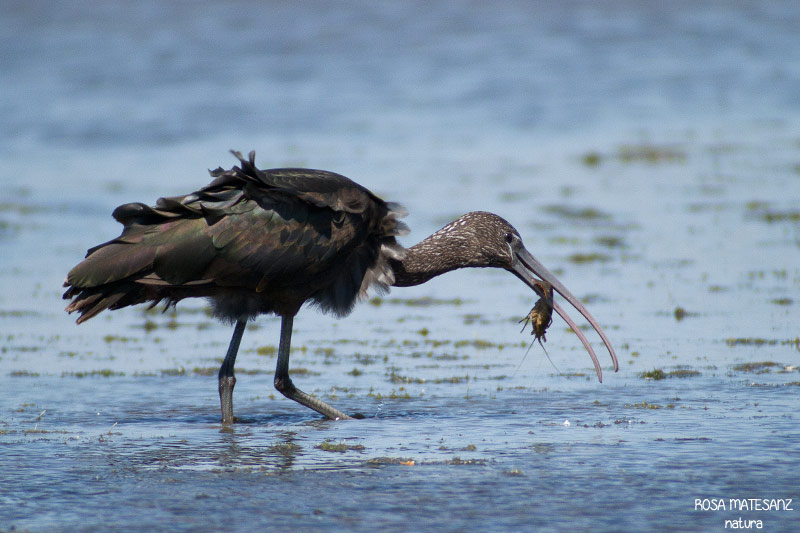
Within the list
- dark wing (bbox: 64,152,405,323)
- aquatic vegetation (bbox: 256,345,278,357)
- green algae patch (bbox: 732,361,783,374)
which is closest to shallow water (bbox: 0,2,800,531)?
green algae patch (bbox: 732,361,783,374)

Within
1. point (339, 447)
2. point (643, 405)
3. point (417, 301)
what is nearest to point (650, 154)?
point (417, 301)

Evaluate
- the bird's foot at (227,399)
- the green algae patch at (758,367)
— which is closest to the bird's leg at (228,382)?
the bird's foot at (227,399)

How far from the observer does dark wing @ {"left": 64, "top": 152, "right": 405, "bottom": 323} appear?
752cm

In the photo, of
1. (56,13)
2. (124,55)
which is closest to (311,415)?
(124,55)

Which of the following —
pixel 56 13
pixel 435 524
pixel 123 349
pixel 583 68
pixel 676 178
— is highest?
pixel 56 13

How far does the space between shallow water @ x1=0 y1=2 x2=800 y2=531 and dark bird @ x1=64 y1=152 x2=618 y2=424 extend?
30.1 inches

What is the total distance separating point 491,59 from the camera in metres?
30.8

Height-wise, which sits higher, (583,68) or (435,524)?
(583,68)

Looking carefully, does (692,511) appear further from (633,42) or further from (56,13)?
(56,13)

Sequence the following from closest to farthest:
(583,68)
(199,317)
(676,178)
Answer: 1. (199,317)
2. (676,178)
3. (583,68)

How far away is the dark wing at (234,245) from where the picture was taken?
7.52 meters

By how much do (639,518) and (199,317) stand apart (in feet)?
22.8

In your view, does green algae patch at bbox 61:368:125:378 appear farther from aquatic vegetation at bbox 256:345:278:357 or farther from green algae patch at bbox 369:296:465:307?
green algae patch at bbox 369:296:465:307

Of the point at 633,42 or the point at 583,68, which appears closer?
the point at 583,68
